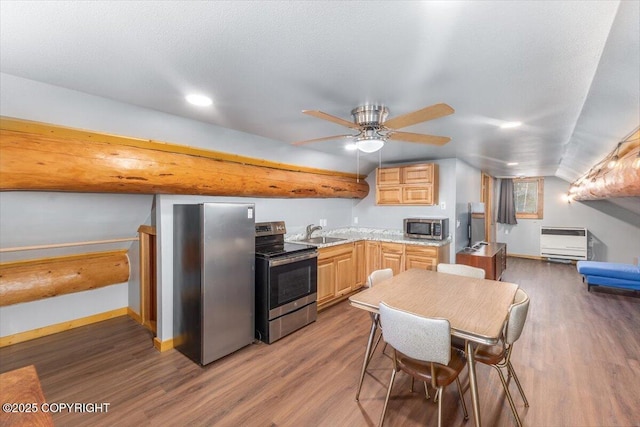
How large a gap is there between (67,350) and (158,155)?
7.43 feet

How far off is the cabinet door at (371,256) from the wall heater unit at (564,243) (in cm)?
568

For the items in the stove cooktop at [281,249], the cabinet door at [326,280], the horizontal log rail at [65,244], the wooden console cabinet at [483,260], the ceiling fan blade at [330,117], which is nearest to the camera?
the ceiling fan blade at [330,117]

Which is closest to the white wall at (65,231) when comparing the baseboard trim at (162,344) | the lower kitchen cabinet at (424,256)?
the baseboard trim at (162,344)

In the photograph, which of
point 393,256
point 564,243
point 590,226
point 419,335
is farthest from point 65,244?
point 590,226

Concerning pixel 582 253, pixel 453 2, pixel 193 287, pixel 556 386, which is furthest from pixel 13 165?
pixel 582 253

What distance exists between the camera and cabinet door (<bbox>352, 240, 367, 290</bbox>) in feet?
14.8

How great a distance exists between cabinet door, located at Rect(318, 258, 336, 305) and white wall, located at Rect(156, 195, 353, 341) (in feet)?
2.56

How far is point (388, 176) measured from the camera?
470 centimetres

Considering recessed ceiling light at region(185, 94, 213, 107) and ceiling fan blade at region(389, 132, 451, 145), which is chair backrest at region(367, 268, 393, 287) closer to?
ceiling fan blade at region(389, 132, 451, 145)

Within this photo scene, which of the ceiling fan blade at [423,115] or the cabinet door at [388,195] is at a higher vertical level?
the ceiling fan blade at [423,115]

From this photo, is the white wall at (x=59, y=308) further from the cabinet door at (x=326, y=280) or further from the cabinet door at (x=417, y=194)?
the cabinet door at (x=417, y=194)

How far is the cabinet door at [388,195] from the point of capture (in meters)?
4.61

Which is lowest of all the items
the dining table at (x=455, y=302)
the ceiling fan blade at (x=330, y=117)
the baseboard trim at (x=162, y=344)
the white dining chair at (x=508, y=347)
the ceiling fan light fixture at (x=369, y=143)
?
the baseboard trim at (x=162, y=344)

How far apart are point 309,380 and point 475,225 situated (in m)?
4.50
